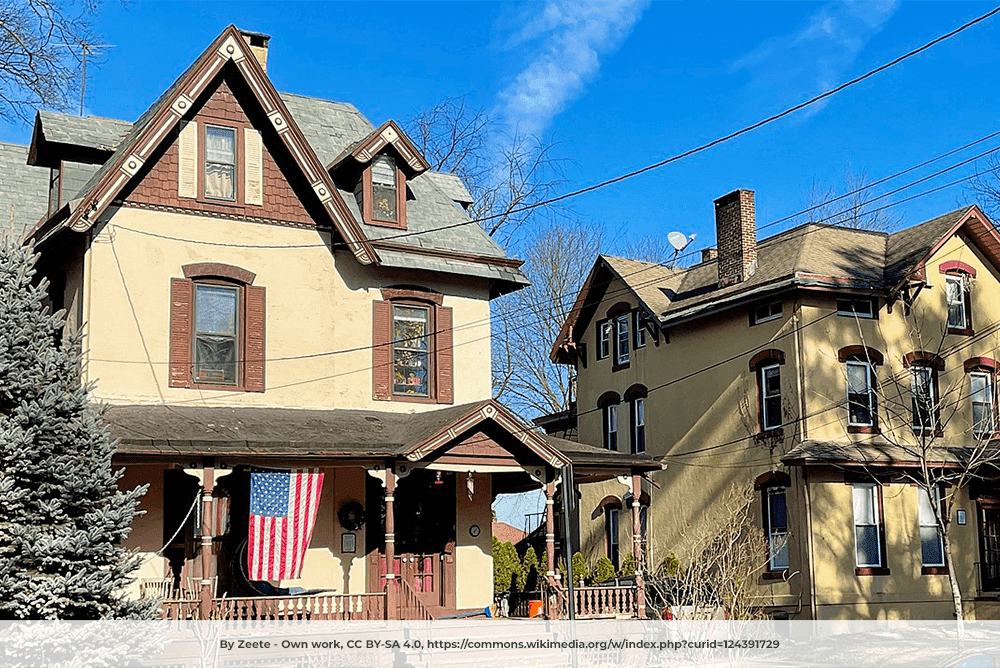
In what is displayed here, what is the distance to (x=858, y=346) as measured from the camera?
29.0 m

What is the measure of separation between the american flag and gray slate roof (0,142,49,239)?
749 cm

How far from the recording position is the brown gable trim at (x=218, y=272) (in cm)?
2075

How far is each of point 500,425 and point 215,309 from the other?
553 centimetres

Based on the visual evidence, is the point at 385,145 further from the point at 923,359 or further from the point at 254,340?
the point at 923,359

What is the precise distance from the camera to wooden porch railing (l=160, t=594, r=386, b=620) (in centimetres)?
1791

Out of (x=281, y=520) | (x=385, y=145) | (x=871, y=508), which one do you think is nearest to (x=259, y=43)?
(x=385, y=145)

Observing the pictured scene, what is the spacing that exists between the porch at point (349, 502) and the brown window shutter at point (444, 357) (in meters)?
1.42

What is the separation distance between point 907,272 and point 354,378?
14.6 m

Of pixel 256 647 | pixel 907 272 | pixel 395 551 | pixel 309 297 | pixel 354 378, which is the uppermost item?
pixel 907 272

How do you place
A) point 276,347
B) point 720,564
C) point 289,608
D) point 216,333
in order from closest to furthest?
1. point 289,608
2. point 216,333
3. point 276,347
4. point 720,564

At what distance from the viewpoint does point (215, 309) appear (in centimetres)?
2109

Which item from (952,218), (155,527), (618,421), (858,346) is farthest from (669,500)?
(155,527)

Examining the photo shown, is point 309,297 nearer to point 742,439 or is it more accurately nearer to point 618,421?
point 742,439

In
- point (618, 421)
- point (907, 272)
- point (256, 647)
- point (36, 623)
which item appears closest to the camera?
point (36, 623)
